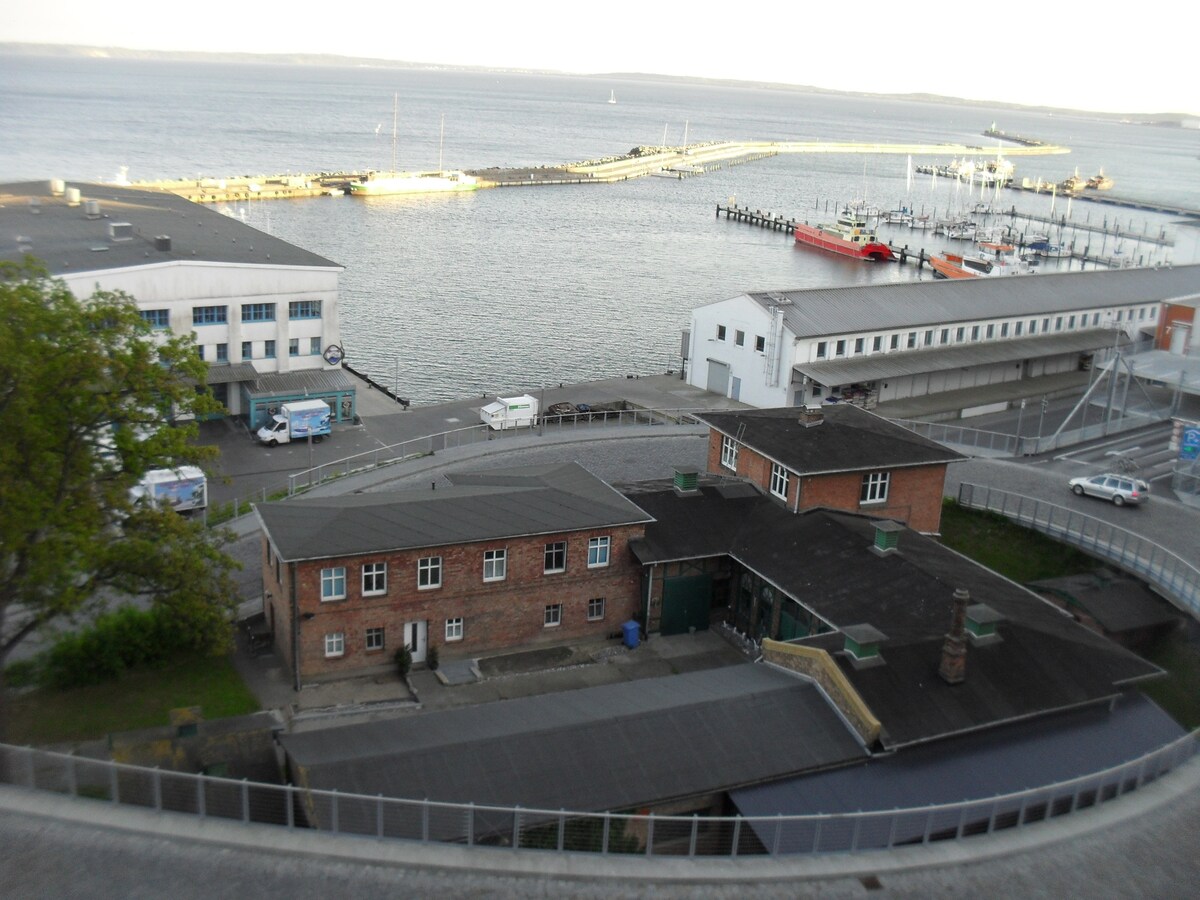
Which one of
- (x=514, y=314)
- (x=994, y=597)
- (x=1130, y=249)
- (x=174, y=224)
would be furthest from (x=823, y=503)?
(x=1130, y=249)

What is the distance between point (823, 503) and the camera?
102ft

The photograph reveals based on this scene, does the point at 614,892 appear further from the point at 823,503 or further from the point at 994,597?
the point at 823,503

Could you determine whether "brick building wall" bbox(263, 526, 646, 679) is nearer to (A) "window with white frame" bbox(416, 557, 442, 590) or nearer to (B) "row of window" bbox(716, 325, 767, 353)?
(A) "window with white frame" bbox(416, 557, 442, 590)

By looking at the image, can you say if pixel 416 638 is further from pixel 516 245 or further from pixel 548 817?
pixel 516 245

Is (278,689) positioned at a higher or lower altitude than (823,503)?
lower

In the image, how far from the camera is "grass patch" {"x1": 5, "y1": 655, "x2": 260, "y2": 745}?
22828mm

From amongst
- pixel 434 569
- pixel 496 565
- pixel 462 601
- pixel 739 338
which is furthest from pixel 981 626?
pixel 739 338

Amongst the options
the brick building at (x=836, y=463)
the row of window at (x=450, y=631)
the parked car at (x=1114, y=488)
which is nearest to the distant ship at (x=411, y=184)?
the brick building at (x=836, y=463)

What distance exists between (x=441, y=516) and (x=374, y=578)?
2.18m

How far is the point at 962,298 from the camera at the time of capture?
5759 centimetres

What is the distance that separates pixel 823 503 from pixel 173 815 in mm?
19701

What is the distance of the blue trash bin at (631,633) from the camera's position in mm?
28562

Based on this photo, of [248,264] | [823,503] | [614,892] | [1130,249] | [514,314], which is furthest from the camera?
[1130,249]

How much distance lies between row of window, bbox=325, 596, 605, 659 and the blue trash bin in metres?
0.87
